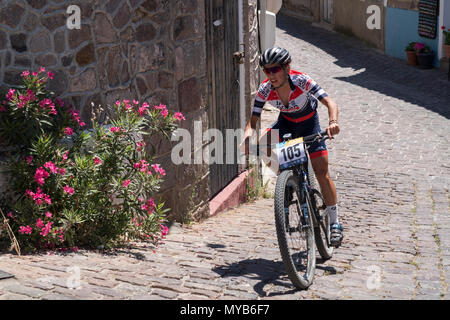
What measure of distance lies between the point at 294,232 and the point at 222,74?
361 centimetres

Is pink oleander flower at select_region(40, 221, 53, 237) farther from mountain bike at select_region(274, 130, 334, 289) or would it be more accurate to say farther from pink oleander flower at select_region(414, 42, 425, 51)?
pink oleander flower at select_region(414, 42, 425, 51)

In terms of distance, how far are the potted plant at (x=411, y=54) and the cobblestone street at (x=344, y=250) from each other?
16.5 ft

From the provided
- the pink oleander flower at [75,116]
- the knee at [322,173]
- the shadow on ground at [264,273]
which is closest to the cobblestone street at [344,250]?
the shadow on ground at [264,273]

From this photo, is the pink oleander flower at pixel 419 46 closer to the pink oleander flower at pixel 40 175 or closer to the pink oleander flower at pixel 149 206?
the pink oleander flower at pixel 149 206

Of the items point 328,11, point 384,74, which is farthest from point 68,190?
point 328,11

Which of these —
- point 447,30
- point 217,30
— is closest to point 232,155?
point 217,30

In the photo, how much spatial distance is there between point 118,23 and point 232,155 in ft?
10.5

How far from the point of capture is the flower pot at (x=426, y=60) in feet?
57.1

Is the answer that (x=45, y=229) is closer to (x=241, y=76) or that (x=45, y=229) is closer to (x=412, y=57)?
(x=241, y=76)

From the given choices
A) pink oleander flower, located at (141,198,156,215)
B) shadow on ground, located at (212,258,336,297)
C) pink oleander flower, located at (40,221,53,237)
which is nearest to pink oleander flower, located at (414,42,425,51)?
shadow on ground, located at (212,258,336,297)

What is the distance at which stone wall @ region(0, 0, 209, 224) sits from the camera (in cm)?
512

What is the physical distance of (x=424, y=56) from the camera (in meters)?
17.4

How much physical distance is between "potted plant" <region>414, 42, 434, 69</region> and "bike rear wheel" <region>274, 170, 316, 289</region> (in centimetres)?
1315
